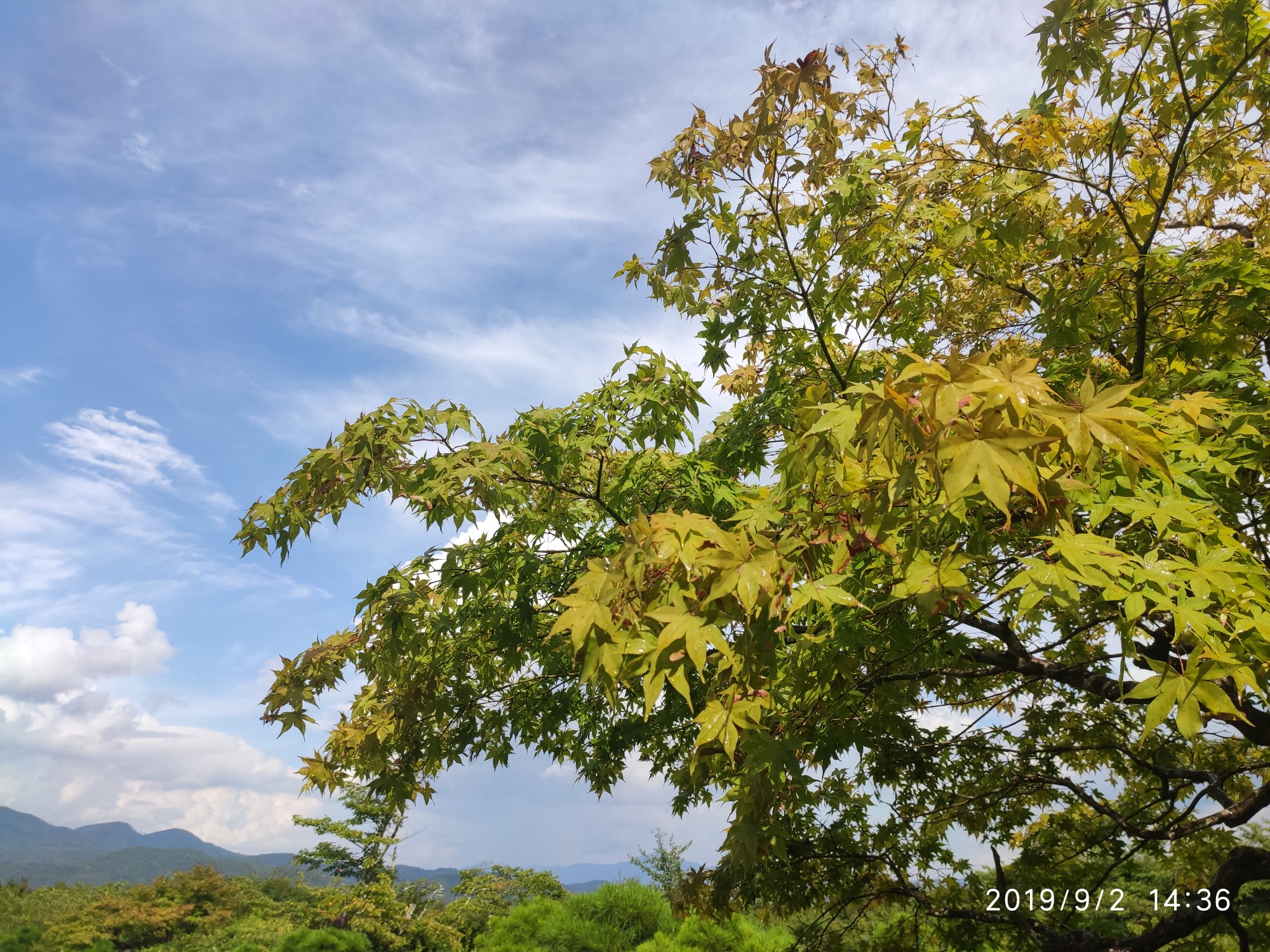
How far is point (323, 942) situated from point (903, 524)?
16.5m

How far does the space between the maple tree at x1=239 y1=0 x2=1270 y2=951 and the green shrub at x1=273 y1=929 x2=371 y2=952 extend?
10.5 metres

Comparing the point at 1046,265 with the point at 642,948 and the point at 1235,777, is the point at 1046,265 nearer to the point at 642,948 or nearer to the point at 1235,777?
the point at 1235,777

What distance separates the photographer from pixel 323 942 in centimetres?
1429

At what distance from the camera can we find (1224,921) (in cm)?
556

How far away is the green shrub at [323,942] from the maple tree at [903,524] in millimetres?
10498

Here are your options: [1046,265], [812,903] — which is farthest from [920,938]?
[1046,265]

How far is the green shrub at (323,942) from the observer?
46.0ft

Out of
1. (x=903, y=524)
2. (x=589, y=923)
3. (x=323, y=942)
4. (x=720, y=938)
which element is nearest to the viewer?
(x=903, y=524)

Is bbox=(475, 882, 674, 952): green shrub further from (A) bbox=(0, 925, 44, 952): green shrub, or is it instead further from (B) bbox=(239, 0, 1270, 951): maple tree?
(A) bbox=(0, 925, 44, 952): green shrub

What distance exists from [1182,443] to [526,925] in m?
8.78
